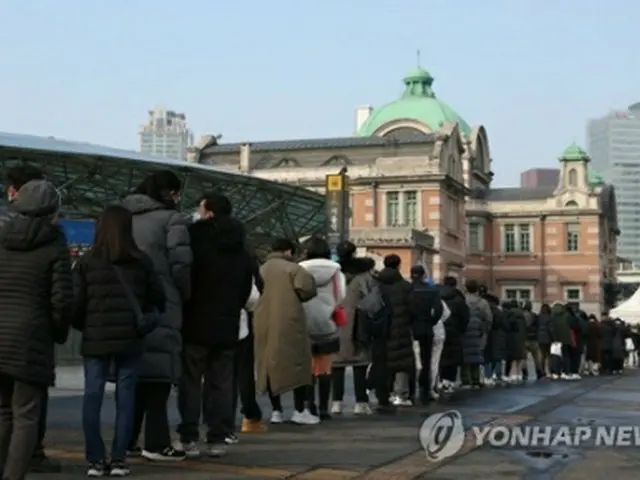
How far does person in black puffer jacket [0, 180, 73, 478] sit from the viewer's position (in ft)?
17.1

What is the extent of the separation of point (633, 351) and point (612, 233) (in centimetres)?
4012

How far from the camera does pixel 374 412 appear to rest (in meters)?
10.5

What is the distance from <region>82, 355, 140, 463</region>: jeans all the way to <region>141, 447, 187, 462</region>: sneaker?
0.53 m

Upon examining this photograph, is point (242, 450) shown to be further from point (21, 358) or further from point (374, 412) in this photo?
point (374, 412)

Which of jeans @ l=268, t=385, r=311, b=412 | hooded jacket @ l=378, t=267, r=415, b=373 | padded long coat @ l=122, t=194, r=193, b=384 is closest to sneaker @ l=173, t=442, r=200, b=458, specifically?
padded long coat @ l=122, t=194, r=193, b=384

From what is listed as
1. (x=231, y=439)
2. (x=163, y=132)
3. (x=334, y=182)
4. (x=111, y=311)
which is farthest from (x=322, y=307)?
(x=163, y=132)

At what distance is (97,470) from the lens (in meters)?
5.96

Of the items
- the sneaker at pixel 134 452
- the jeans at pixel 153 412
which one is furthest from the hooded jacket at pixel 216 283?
the sneaker at pixel 134 452

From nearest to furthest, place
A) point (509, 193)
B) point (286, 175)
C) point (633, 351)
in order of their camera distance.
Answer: point (633, 351)
point (286, 175)
point (509, 193)

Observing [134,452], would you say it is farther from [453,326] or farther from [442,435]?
[453,326]

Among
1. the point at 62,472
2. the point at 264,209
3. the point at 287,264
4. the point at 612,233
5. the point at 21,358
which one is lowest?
the point at 62,472

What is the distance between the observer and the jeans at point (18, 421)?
5.22 meters

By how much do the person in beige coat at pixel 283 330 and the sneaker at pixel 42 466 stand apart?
8.68 feet

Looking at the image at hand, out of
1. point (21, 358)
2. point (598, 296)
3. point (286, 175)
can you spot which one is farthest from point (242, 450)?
point (598, 296)
